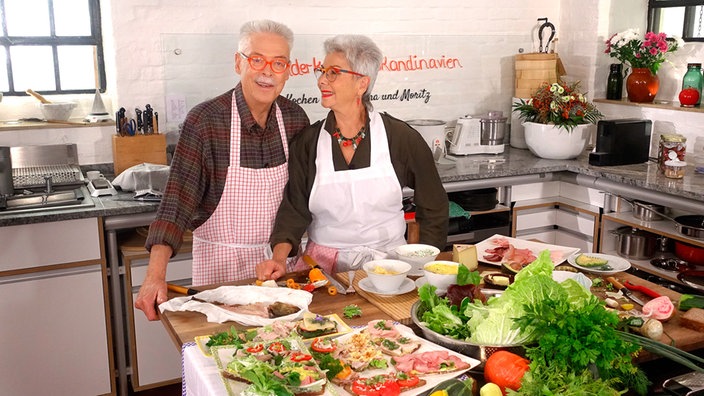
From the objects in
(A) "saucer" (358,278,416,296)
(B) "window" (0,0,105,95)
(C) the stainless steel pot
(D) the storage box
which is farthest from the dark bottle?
(B) "window" (0,0,105,95)

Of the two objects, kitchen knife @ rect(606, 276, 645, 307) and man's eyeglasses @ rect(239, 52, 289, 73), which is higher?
man's eyeglasses @ rect(239, 52, 289, 73)

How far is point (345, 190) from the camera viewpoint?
9.34 ft

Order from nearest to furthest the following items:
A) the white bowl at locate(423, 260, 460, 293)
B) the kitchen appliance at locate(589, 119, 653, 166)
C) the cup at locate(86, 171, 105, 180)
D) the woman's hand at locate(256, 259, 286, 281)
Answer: the white bowl at locate(423, 260, 460, 293) < the woman's hand at locate(256, 259, 286, 281) < the cup at locate(86, 171, 105, 180) < the kitchen appliance at locate(589, 119, 653, 166)

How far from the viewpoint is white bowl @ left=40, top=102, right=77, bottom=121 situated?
155 inches

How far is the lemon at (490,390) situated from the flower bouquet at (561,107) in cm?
330

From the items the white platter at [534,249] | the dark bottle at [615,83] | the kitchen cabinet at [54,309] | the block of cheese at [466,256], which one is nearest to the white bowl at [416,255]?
the block of cheese at [466,256]

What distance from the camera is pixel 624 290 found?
2238mm

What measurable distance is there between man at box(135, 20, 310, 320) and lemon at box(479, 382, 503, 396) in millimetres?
1321

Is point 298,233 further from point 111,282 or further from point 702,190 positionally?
point 702,190

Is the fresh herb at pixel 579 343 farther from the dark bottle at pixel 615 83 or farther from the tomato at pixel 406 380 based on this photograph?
the dark bottle at pixel 615 83

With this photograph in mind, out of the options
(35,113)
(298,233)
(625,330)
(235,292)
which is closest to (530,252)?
(625,330)

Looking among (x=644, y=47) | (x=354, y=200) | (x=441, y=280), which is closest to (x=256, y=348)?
A: (x=441, y=280)

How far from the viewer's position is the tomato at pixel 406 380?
159cm

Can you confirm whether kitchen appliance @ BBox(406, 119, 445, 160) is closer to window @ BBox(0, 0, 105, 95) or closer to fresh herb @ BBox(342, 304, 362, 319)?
window @ BBox(0, 0, 105, 95)
